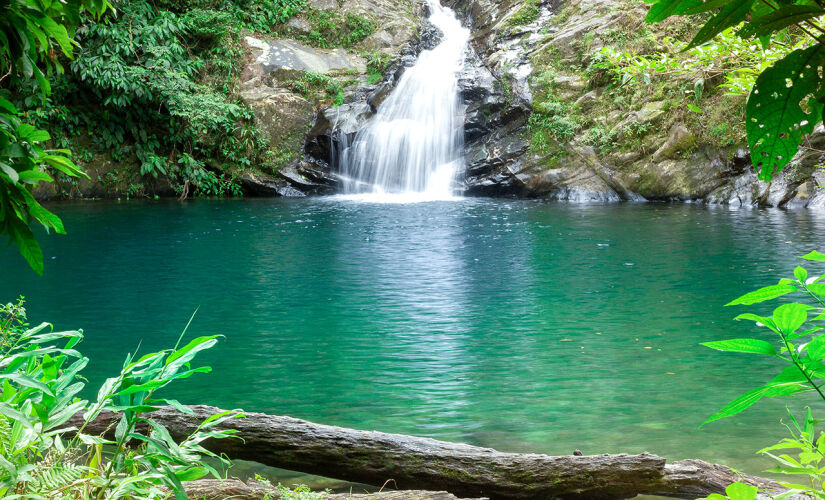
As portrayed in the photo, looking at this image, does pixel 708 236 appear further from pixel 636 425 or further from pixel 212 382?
pixel 212 382

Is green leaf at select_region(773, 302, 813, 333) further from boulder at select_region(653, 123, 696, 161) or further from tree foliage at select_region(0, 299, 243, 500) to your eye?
boulder at select_region(653, 123, 696, 161)

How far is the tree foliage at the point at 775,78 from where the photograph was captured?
74cm

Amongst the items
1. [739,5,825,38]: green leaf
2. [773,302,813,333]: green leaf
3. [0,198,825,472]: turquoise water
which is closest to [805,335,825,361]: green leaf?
[773,302,813,333]: green leaf

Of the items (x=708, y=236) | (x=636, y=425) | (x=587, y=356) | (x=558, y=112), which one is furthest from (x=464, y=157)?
(x=636, y=425)

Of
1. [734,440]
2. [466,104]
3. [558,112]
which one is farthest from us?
[466,104]

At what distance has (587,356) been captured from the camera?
5234 mm

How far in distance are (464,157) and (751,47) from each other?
14.8 metres

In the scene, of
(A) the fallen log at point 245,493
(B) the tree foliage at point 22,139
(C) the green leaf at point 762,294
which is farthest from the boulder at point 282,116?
(C) the green leaf at point 762,294

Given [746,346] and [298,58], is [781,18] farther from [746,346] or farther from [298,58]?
[298,58]

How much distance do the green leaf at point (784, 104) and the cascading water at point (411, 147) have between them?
17.0 meters

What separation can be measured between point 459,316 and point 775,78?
19.1 feet

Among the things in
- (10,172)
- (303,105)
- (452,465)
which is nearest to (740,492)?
(10,172)

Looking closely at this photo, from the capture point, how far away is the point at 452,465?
2699 mm

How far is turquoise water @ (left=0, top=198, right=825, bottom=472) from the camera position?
4168 mm
